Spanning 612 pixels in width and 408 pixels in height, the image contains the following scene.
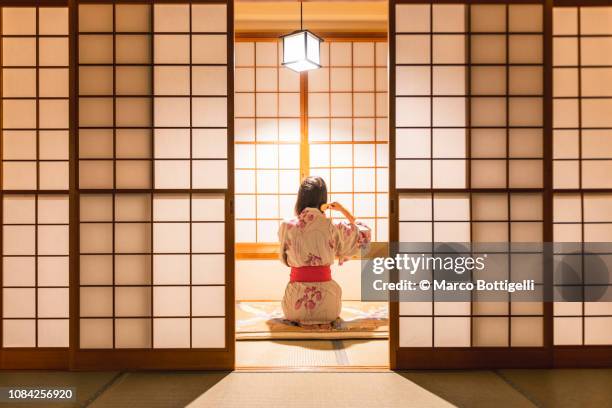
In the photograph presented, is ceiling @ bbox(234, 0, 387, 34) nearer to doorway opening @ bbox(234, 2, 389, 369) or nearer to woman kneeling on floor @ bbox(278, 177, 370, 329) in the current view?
doorway opening @ bbox(234, 2, 389, 369)

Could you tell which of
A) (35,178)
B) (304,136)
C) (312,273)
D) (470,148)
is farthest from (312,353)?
(304,136)

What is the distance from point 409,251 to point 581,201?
1219 millimetres

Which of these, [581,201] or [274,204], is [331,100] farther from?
[581,201]

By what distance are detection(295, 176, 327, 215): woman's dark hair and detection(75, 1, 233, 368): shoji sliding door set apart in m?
1.06

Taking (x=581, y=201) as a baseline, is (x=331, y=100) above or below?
above

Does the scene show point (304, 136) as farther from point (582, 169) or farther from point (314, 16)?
point (582, 169)

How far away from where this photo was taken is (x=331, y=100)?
18.7 ft

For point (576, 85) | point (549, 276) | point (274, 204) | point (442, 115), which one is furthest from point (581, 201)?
point (274, 204)

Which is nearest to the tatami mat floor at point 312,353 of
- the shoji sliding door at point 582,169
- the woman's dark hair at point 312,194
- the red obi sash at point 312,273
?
the red obi sash at point 312,273

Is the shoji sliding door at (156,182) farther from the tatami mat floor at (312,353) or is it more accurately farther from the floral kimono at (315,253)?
the floral kimono at (315,253)

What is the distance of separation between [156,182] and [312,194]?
1.40 m

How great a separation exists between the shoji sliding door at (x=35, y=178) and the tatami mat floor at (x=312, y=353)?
4.07 feet

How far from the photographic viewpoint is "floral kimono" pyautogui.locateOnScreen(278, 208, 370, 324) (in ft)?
13.2

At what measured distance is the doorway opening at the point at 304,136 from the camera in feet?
18.2
